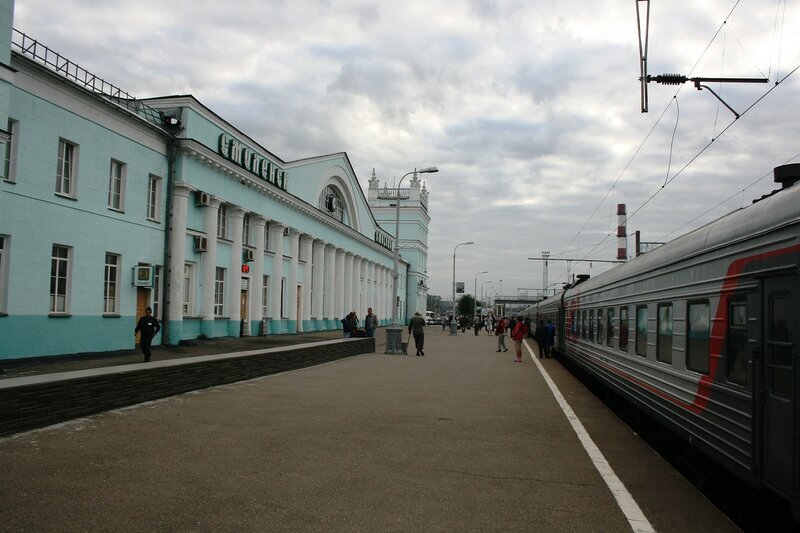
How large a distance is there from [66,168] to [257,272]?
547 inches

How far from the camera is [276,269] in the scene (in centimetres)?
3431

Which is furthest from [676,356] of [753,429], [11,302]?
[11,302]

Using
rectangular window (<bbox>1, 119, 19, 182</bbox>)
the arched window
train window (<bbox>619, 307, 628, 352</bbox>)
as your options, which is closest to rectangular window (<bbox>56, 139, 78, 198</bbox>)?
rectangular window (<bbox>1, 119, 19, 182</bbox>)

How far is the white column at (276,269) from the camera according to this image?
34.4m

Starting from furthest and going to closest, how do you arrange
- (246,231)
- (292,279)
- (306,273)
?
(306,273) < (292,279) < (246,231)

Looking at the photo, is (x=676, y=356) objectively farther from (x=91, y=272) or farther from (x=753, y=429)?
(x=91, y=272)

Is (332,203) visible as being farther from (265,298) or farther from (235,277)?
(235,277)

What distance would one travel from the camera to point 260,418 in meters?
9.61

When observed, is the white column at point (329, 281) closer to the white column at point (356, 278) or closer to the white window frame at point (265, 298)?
the white column at point (356, 278)

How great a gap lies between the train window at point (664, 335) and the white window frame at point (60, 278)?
15.1 metres

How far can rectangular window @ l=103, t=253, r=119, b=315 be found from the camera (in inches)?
808

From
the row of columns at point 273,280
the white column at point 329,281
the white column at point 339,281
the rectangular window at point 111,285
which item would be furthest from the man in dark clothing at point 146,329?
the white column at point 339,281

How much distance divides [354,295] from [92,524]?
47574 millimetres

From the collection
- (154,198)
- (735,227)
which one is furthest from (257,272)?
(735,227)
